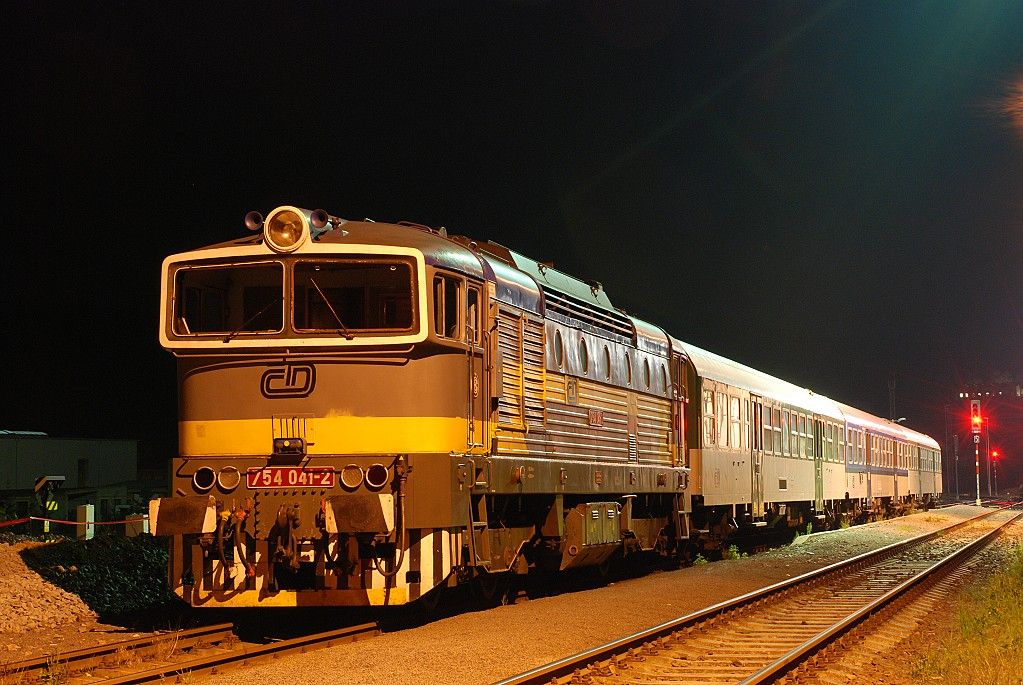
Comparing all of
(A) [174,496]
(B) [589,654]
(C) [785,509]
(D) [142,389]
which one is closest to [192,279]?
(A) [174,496]

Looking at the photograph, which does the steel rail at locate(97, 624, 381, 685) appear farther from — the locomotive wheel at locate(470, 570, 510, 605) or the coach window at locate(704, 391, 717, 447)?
the coach window at locate(704, 391, 717, 447)

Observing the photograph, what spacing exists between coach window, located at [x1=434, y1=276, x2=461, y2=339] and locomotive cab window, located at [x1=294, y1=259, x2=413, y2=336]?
0.31 m

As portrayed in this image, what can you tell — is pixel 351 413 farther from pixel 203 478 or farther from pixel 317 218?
pixel 317 218

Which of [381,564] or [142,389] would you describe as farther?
[142,389]

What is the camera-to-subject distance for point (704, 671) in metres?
10.4

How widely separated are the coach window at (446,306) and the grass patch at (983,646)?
5.49 metres


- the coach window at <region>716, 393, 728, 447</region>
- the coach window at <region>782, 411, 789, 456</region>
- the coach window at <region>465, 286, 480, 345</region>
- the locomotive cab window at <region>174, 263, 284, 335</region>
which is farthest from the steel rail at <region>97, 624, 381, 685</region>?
the coach window at <region>782, 411, 789, 456</region>

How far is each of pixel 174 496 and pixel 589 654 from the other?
4.44 m

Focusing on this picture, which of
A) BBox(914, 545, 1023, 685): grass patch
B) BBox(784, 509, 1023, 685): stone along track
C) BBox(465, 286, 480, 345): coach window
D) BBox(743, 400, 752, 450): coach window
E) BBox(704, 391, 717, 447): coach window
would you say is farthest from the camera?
BBox(743, 400, 752, 450): coach window

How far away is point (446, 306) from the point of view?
40.3 ft

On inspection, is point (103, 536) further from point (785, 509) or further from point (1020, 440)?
point (1020, 440)

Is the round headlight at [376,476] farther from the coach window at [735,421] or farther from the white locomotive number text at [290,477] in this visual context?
the coach window at [735,421]

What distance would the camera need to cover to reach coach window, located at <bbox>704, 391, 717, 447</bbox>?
72.6 feet

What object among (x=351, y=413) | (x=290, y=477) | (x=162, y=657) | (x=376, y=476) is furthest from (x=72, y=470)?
(x=376, y=476)
